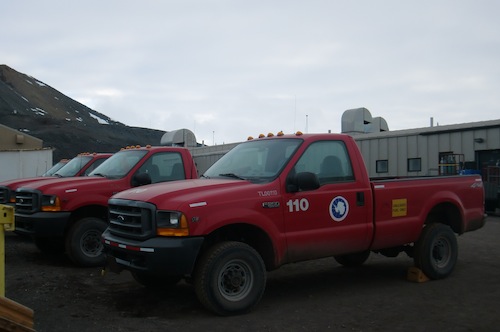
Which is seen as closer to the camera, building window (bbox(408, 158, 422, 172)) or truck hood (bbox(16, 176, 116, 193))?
truck hood (bbox(16, 176, 116, 193))

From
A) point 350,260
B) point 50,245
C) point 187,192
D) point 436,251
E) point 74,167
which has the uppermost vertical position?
point 74,167

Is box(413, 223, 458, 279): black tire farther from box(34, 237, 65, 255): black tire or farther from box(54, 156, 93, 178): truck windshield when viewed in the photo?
box(54, 156, 93, 178): truck windshield

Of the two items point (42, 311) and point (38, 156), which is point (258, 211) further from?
point (38, 156)

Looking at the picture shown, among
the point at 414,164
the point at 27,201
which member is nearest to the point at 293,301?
the point at 27,201

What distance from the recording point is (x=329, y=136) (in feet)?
22.1

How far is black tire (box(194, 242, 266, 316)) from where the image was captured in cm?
543

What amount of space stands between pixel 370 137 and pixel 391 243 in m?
15.3

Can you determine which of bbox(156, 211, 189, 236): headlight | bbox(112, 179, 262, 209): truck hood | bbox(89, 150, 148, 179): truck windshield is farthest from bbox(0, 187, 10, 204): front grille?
bbox(156, 211, 189, 236): headlight

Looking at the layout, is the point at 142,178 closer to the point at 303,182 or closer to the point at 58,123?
the point at 303,182

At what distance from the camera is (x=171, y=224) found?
5.39 metres

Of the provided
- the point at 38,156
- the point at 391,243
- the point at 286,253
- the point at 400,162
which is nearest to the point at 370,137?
the point at 400,162

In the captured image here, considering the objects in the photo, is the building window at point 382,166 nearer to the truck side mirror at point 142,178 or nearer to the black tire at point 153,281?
the truck side mirror at point 142,178

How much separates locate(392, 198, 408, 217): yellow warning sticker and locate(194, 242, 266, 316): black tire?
→ 2.22 m

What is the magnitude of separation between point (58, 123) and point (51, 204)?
53.5 m
